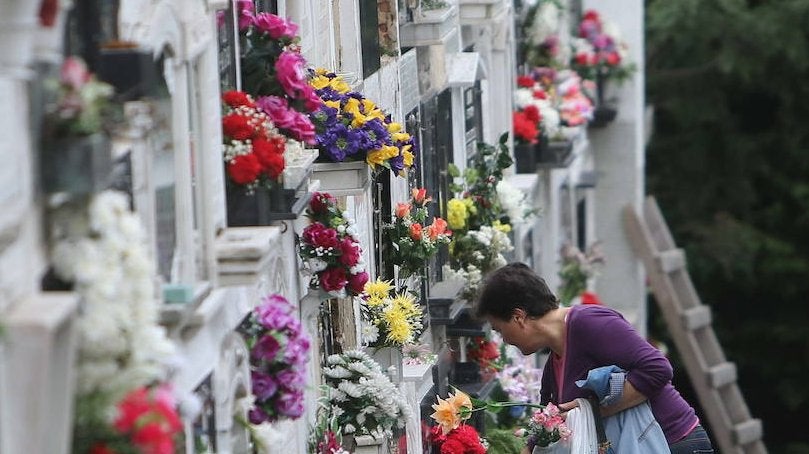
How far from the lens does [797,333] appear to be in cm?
2334

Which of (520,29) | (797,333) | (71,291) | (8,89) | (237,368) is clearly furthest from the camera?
(797,333)

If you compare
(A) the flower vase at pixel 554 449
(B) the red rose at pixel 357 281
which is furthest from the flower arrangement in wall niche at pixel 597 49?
(A) the flower vase at pixel 554 449

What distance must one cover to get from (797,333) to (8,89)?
1992 cm

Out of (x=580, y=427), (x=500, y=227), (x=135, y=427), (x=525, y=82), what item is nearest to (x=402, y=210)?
(x=500, y=227)

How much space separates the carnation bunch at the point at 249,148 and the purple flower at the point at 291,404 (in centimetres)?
75

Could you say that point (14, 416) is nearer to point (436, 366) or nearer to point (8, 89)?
point (8, 89)

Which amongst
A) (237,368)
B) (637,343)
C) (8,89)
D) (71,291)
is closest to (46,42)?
(8,89)

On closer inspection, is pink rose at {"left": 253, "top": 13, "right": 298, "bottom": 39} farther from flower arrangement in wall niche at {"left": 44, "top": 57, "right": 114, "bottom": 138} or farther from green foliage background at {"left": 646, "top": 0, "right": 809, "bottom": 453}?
green foliage background at {"left": 646, "top": 0, "right": 809, "bottom": 453}

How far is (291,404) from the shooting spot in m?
6.67

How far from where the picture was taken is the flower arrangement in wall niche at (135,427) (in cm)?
459

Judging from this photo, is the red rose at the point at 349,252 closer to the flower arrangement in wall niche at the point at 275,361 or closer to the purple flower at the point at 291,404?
the flower arrangement in wall niche at the point at 275,361

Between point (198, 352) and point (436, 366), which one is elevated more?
point (198, 352)

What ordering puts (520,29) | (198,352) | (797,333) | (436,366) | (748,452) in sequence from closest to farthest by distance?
1. (198,352)
2. (436,366)
3. (520,29)
4. (748,452)
5. (797,333)

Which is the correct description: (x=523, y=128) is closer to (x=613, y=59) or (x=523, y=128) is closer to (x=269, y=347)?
(x=613, y=59)
